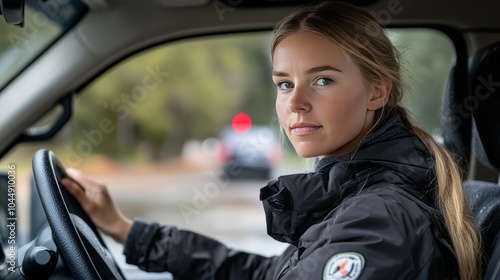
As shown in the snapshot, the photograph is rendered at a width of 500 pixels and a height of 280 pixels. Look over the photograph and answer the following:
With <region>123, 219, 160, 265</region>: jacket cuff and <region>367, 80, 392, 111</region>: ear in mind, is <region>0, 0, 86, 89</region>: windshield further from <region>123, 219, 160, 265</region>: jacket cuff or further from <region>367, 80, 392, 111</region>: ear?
<region>367, 80, 392, 111</region>: ear

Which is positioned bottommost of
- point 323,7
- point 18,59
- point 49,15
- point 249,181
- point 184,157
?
point 184,157

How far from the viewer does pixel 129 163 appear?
9.42 meters

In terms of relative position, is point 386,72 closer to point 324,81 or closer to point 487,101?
point 324,81

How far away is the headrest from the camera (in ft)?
5.16

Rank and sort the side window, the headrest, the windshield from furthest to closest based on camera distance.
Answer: the side window, the windshield, the headrest

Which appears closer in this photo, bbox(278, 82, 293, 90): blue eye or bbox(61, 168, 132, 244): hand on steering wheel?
bbox(278, 82, 293, 90): blue eye

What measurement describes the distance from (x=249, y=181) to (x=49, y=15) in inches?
186

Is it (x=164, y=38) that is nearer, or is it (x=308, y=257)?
(x=308, y=257)

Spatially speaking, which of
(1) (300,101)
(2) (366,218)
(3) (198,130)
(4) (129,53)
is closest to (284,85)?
(1) (300,101)

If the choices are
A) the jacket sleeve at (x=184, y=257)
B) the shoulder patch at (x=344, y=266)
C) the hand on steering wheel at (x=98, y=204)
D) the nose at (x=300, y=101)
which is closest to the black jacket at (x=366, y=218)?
the shoulder patch at (x=344, y=266)

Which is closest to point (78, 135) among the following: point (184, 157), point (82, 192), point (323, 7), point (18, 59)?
point (18, 59)

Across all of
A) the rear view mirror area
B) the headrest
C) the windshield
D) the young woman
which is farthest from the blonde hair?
the windshield

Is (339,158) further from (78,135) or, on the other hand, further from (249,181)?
(249,181)

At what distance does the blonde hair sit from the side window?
155 millimetres
